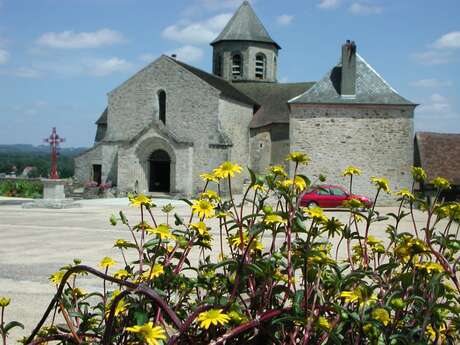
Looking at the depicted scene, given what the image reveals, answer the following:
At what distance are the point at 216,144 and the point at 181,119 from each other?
8.42 feet

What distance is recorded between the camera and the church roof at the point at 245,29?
3619 cm

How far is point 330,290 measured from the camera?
6.77 feet

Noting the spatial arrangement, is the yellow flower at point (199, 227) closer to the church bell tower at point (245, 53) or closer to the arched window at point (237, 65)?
the church bell tower at point (245, 53)

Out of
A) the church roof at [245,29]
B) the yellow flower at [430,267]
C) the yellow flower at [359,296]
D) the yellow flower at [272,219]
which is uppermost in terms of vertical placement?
the church roof at [245,29]

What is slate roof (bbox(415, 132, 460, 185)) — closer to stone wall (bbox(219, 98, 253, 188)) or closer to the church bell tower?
stone wall (bbox(219, 98, 253, 188))

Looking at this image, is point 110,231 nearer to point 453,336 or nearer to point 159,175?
point 453,336

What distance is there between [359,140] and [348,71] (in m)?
3.23

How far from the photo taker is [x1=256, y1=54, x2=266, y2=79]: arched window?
119ft

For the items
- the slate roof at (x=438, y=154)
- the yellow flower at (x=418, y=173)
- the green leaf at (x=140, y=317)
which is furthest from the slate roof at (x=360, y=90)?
the green leaf at (x=140, y=317)

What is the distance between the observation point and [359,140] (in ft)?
75.6

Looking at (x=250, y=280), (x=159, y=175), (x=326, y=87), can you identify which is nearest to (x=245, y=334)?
(x=250, y=280)

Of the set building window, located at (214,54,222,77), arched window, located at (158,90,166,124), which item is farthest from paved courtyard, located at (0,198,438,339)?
building window, located at (214,54,222,77)

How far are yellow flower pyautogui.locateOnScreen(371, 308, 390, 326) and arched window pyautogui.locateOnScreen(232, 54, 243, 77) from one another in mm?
35199

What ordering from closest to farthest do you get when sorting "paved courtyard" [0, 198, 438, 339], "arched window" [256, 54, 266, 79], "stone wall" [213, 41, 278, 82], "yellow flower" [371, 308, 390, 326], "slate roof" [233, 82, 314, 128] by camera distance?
"yellow flower" [371, 308, 390, 326]
"paved courtyard" [0, 198, 438, 339]
"slate roof" [233, 82, 314, 128]
"stone wall" [213, 41, 278, 82]
"arched window" [256, 54, 266, 79]
